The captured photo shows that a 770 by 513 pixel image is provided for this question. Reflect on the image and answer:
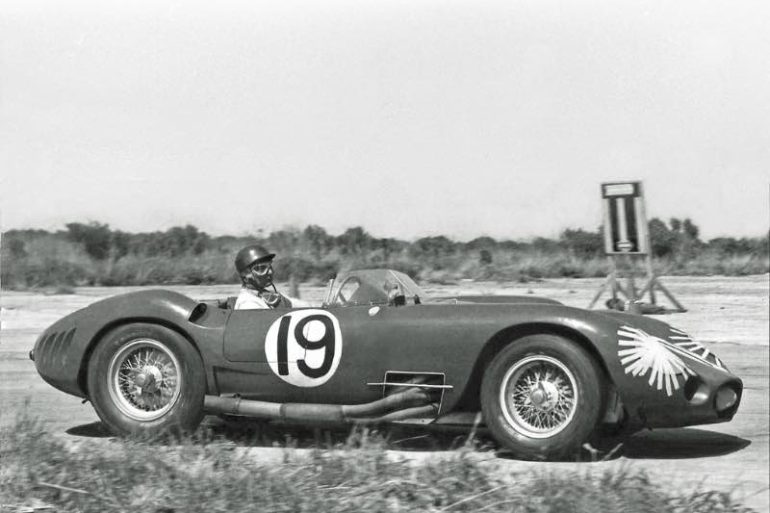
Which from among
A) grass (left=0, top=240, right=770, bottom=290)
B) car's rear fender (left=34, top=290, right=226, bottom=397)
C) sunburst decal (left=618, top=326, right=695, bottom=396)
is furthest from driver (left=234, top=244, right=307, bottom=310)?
sunburst decal (left=618, top=326, right=695, bottom=396)

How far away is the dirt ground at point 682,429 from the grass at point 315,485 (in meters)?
0.27

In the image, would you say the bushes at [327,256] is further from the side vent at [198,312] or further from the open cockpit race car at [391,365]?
the open cockpit race car at [391,365]

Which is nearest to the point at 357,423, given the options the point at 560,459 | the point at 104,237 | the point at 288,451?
the point at 288,451

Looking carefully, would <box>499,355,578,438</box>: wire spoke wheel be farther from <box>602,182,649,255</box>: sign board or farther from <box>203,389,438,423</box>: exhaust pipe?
<box>602,182,649,255</box>: sign board

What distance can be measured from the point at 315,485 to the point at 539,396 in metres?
1.36

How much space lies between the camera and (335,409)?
5.34m

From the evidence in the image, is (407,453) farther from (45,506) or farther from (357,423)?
(45,506)

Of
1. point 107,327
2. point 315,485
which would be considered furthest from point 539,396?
point 107,327

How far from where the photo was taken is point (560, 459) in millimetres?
4867

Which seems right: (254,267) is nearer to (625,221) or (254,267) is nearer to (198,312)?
(198,312)

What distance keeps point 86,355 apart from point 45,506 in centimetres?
164

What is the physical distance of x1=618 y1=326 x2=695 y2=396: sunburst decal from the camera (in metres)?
4.77

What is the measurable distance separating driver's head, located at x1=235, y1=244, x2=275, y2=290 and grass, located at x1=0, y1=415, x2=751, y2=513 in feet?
5.18

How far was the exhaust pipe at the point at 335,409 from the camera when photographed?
17.0ft
